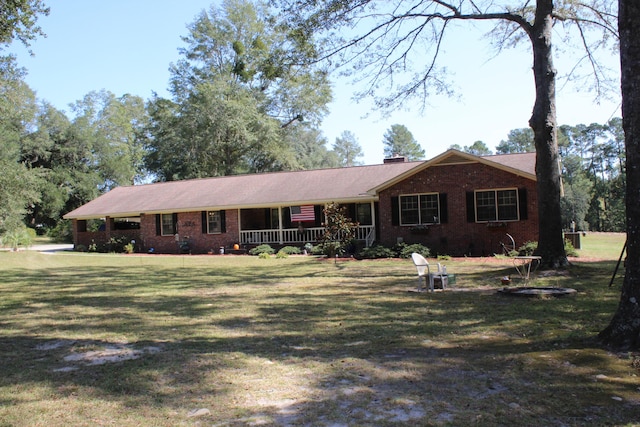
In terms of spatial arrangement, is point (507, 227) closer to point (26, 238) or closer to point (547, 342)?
point (547, 342)

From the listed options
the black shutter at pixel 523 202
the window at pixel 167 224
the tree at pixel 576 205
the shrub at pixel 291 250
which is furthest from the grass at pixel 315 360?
the tree at pixel 576 205

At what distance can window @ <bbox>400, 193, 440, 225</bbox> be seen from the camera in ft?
68.0

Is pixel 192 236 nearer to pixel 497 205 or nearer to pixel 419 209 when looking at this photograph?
pixel 419 209

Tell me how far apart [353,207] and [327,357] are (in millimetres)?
19004

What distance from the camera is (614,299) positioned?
8352 millimetres

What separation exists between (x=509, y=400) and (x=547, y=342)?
2.05 m

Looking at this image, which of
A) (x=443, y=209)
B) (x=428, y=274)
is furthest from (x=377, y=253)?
(x=428, y=274)

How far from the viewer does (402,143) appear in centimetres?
7712

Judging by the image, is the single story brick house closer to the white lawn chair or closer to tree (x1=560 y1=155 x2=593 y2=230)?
the white lawn chair

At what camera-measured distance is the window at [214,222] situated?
26547 millimetres

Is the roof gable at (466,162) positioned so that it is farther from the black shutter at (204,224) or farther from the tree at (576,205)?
the tree at (576,205)

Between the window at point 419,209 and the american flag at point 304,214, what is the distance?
512 cm

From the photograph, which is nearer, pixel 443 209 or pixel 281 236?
pixel 443 209

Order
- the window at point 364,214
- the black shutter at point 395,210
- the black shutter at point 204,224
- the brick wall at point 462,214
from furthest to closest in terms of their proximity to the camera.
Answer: the black shutter at point 204,224, the window at point 364,214, the black shutter at point 395,210, the brick wall at point 462,214
